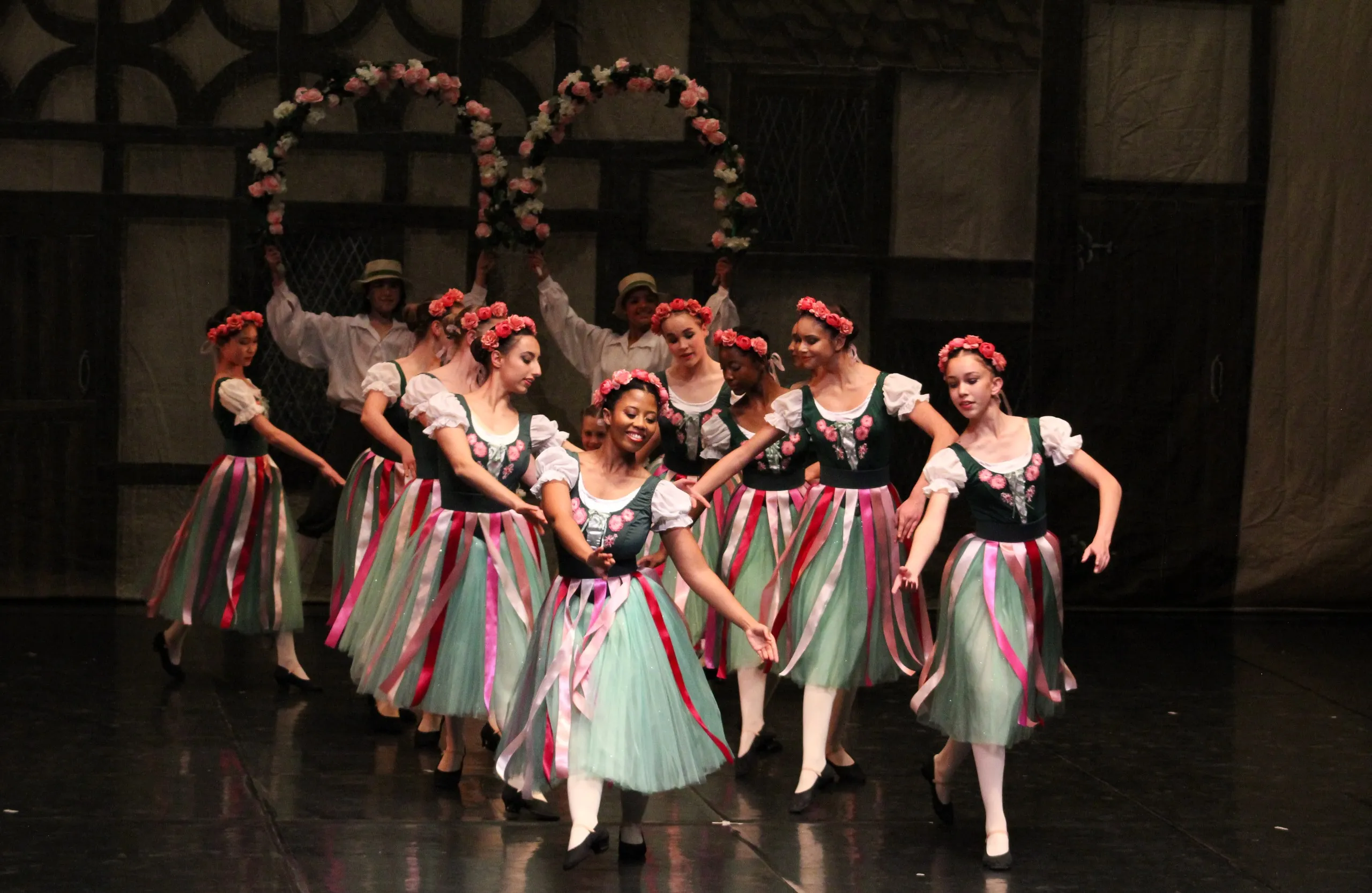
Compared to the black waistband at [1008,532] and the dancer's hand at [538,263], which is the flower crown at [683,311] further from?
the black waistband at [1008,532]

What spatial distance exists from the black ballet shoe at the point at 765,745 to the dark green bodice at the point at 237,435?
210 centimetres

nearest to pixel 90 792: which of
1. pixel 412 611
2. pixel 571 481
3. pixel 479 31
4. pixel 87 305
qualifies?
pixel 412 611

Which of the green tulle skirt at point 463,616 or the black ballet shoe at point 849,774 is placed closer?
the green tulle skirt at point 463,616

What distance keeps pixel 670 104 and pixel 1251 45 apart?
2708 mm

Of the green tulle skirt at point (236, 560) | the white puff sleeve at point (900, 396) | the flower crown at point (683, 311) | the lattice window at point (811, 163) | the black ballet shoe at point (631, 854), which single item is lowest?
the black ballet shoe at point (631, 854)

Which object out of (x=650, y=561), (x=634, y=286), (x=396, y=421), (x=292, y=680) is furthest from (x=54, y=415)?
(x=650, y=561)


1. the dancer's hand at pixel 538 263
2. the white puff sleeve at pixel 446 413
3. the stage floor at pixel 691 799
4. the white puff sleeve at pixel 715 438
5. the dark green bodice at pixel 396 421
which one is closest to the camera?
the stage floor at pixel 691 799

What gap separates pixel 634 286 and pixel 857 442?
7.14 feet

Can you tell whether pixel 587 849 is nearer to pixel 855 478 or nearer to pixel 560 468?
pixel 560 468

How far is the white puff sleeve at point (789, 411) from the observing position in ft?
18.4

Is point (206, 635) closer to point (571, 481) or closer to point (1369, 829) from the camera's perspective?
point (571, 481)

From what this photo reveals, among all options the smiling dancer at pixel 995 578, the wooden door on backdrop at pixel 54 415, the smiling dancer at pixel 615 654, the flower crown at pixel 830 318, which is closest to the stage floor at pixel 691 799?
the smiling dancer at pixel 615 654

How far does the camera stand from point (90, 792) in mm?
5273

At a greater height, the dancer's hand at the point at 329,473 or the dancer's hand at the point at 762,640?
the dancer's hand at the point at 329,473
